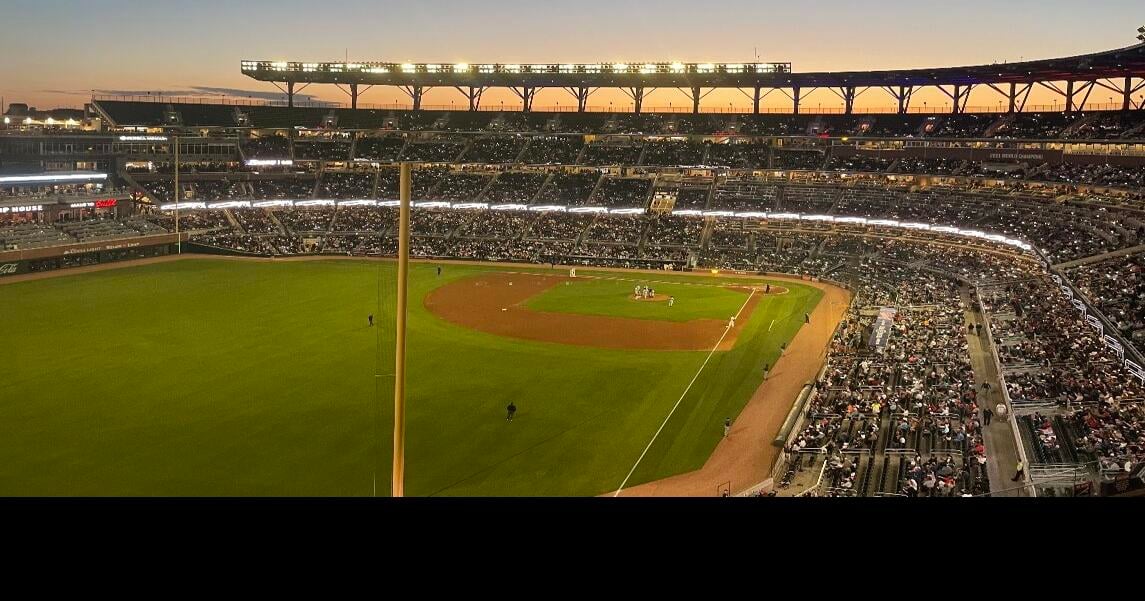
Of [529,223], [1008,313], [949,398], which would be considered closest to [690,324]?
[1008,313]

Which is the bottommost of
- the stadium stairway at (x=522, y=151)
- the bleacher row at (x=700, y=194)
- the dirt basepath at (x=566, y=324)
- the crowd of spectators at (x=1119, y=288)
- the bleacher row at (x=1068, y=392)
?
the dirt basepath at (x=566, y=324)

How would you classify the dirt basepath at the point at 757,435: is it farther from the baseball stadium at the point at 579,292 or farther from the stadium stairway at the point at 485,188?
the stadium stairway at the point at 485,188

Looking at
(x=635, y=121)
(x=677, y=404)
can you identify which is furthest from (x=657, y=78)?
(x=677, y=404)

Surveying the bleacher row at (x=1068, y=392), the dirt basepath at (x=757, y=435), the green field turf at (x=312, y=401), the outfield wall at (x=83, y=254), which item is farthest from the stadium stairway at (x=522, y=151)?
the bleacher row at (x=1068, y=392)

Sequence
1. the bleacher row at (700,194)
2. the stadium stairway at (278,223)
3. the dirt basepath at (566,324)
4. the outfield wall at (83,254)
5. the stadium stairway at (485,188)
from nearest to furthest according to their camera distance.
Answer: the dirt basepath at (566,324), the outfield wall at (83,254), the bleacher row at (700,194), the stadium stairway at (278,223), the stadium stairway at (485,188)

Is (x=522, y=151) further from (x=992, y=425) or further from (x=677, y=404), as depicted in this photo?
(x=992, y=425)
